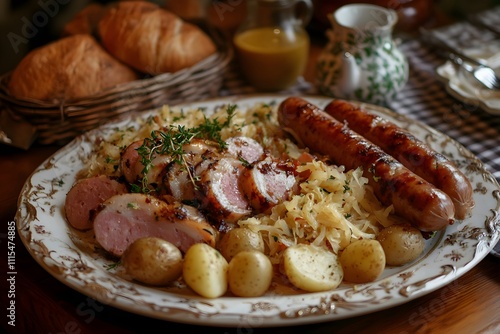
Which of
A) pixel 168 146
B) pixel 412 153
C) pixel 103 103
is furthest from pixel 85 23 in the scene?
pixel 412 153

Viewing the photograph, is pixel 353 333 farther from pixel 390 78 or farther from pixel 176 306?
pixel 390 78

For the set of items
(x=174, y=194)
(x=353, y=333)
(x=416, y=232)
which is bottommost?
(x=353, y=333)

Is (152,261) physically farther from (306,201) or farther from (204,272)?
(306,201)

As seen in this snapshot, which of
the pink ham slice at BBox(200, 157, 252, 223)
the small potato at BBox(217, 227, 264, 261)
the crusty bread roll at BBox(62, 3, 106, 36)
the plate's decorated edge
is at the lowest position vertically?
the plate's decorated edge

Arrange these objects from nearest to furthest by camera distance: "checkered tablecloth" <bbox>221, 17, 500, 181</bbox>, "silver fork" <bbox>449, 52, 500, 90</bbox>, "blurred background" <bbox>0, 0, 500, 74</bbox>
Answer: "checkered tablecloth" <bbox>221, 17, 500, 181</bbox>, "silver fork" <bbox>449, 52, 500, 90</bbox>, "blurred background" <bbox>0, 0, 500, 74</bbox>

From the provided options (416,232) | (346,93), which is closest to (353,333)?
(416,232)

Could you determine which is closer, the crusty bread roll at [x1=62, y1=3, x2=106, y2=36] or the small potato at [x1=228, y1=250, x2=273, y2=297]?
the small potato at [x1=228, y1=250, x2=273, y2=297]

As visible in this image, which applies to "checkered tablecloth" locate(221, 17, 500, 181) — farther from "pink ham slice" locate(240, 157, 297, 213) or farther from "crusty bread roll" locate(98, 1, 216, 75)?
"pink ham slice" locate(240, 157, 297, 213)

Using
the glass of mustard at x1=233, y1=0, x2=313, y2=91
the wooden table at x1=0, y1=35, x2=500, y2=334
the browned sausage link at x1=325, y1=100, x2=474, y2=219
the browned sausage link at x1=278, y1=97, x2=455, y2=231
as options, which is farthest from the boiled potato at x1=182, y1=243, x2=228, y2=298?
the glass of mustard at x1=233, y1=0, x2=313, y2=91

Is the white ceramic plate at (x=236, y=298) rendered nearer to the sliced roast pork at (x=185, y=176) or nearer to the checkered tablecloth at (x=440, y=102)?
the sliced roast pork at (x=185, y=176)
